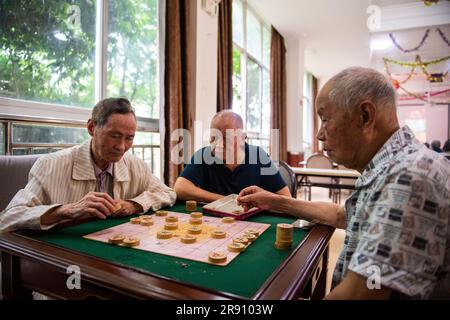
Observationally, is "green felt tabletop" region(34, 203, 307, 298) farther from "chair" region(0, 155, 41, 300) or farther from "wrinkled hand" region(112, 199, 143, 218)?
"chair" region(0, 155, 41, 300)

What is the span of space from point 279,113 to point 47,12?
5.11 metres

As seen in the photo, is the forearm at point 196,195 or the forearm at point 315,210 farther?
the forearm at point 196,195

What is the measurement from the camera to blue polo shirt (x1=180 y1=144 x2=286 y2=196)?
2156 mm

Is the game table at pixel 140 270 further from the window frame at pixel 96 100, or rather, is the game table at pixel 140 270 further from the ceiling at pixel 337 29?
the ceiling at pixel 337 29

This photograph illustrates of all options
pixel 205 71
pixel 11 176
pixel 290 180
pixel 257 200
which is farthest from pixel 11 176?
pixel 205 71

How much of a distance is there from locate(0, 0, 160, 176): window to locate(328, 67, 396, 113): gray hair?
6.60ft

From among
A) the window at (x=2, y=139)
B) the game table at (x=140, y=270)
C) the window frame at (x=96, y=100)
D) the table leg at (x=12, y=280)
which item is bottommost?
the table leg at (x=12, y=280)

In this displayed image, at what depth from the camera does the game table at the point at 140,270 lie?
27.0 inches

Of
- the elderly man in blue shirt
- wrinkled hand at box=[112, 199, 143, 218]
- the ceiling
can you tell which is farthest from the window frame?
the ceiling

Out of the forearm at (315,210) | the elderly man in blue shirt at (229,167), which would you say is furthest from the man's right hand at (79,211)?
the elderly man in blue shirt at (229,167)

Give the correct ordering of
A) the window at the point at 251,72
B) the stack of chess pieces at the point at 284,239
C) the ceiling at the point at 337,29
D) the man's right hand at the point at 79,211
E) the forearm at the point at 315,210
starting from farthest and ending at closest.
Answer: the ceiling at the point at 337,29 → the window at the point at 251,72 → the forearm at the point at 315,210 → the man's right hand at the point at 79,211 → the stack of chess pieces at the point at 284,239

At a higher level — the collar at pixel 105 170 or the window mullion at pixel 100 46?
the window mullion at pixel 100 46

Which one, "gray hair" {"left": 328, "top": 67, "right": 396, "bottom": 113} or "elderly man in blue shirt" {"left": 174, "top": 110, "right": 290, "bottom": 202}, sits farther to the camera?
"elderly man in blue shirt" {"left": 174, "top": 110, "right": 290, "bottom": 202}
